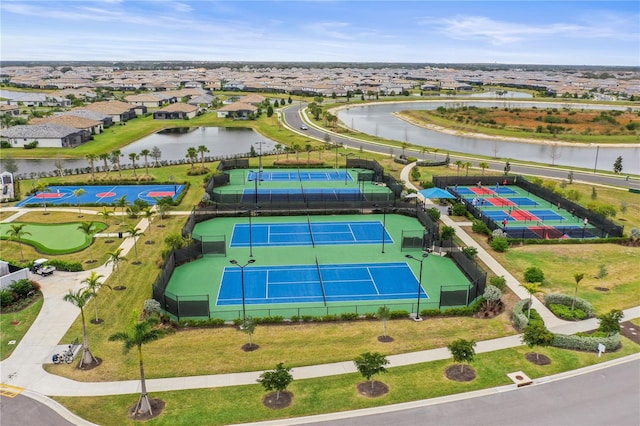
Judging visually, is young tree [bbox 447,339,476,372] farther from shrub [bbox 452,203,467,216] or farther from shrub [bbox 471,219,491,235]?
shrub [bbox 452,203,467,216]

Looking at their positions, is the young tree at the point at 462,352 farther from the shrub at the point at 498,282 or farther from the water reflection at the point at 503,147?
the water reflection at the point at 503,147

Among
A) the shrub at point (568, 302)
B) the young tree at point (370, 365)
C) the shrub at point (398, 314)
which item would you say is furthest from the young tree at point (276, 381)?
the shrub at point (568, 302)

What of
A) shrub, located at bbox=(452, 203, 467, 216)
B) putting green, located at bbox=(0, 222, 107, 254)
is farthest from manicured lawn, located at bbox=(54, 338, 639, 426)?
shrub, located at bbox=(452, 203, 467, 216)

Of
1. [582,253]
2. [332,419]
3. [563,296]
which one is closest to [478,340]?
[563,296]

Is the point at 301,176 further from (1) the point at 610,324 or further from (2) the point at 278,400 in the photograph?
(2) the point at 278,400

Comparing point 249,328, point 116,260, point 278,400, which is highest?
point 116,260

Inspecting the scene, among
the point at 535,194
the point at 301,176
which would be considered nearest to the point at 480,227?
the point at 535,194
